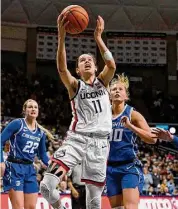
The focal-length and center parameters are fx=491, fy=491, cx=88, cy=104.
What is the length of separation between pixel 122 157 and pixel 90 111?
0.97 m

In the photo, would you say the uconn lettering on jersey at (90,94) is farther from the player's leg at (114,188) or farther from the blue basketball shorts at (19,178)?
the blue basketball shorts at (19,178)

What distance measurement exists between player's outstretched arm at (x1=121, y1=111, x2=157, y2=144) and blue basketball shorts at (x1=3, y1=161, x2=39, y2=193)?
5.73 feet

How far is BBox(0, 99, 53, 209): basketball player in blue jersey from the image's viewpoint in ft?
21.5

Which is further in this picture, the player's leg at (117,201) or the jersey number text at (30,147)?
the jersey number text at (30,147)

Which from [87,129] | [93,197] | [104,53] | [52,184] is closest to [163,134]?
[87,129]

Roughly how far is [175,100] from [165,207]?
1501cm

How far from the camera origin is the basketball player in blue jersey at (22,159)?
259 inches

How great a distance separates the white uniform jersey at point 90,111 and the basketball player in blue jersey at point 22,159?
1702 mm

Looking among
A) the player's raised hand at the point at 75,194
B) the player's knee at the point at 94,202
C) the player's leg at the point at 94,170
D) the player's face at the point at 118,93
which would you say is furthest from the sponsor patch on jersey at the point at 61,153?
the player's raised hand at the point at 75,194

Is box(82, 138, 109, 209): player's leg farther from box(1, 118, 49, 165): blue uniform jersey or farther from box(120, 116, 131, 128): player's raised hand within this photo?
box(1, 118, 49, 165): blue uniform jersey

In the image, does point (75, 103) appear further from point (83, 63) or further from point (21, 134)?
point (21, 134)

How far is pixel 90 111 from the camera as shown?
5.19 metres

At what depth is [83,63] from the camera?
5.31 metres

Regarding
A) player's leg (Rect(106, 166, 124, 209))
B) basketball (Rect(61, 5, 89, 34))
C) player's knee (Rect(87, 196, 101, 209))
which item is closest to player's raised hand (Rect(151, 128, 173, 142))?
player's knee (Rect(87, 196, 101, 209))
